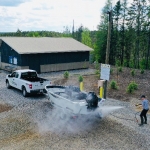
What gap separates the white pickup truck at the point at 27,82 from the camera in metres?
16.4

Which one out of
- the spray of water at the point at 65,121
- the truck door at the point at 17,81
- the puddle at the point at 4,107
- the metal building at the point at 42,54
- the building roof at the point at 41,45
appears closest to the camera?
Answer: the spray of water at the point at 65,121

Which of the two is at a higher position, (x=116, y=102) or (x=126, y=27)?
(x=126, y=27)

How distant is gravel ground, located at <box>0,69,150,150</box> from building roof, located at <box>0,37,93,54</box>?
1422 centimetres

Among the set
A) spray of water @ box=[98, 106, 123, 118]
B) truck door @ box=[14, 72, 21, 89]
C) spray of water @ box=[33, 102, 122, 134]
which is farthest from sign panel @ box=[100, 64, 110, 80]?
truck door @ box=[14, 72, 21, 89]

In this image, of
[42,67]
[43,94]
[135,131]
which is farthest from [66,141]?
[42,67]

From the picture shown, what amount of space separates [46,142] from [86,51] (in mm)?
24102

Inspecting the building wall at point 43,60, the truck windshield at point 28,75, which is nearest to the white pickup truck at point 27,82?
the truck windshield at point 28,75

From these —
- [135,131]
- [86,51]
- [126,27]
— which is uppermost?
[126,27]

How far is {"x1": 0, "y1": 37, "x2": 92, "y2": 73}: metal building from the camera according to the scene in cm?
2764

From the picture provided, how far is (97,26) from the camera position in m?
44.2

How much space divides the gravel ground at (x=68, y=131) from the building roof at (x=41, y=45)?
46.7 ft

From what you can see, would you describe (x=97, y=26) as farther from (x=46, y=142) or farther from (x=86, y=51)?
(x=46, y=142)

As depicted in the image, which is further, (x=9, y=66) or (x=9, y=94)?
(x=9, y=66)

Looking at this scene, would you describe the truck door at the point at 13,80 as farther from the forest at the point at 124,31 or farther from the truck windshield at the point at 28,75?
the forest at the point at 124,31
